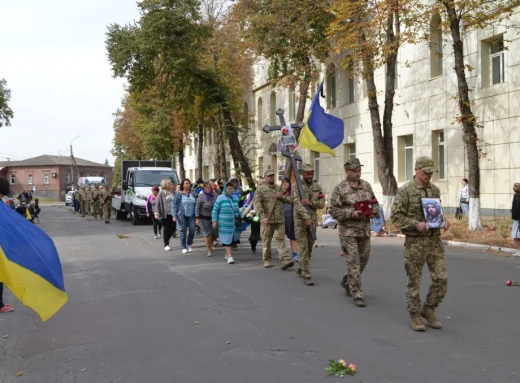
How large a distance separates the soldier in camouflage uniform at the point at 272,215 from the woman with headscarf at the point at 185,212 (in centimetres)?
308

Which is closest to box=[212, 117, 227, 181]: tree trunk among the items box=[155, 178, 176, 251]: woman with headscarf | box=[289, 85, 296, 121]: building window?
box=[289, 85, 296, 121]: building window

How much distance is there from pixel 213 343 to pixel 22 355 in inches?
74.2

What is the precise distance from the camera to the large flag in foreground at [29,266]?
5801 mm

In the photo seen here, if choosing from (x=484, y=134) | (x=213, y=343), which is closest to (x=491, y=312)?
(x=213, y=343)

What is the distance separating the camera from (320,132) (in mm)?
10375

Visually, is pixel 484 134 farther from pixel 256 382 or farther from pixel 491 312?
pixel 256 382

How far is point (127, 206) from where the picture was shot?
26078 mm

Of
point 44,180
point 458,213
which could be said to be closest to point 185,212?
point 458,213

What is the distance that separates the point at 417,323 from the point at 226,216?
6.45 meters

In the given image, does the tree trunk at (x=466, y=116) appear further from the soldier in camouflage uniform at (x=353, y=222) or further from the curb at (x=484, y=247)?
the soldier in camouflage uniform at (x=353, y=222)

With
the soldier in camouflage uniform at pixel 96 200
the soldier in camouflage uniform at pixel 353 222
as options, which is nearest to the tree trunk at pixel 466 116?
the soldier in camouflage uniform at pixel 353 222

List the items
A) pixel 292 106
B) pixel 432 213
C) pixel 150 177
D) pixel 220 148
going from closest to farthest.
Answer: pixel 432 213 → pixel 150 177 → pixel 292 106 → pixel 220 148

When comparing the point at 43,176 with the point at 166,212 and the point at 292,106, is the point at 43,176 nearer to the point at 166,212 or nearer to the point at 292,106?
the point at 292,106

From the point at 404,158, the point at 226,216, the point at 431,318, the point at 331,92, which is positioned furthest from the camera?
the point at 331,92
